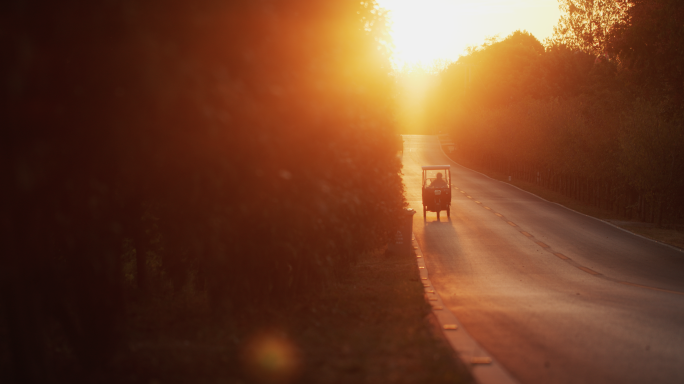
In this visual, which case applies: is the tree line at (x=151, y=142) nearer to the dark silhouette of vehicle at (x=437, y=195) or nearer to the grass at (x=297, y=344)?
the grass at (x=297, y=344)

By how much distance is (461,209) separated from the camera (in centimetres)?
3528

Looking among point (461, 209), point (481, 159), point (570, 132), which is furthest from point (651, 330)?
point (481, 159)

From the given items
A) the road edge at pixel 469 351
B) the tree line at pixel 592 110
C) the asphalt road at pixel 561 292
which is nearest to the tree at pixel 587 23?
the tree line at pixel 592 110

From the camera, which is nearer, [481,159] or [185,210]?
[185,210]

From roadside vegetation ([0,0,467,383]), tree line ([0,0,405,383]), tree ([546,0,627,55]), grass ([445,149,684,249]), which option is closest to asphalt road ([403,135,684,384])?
grass ([445,149,684,249])

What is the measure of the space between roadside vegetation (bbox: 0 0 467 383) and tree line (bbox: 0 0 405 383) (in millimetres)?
17

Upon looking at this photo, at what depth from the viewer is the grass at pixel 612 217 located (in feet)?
84.1

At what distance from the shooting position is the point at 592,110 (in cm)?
5481

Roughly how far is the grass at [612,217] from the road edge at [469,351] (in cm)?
1644

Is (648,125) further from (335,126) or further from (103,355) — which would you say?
(103,355)

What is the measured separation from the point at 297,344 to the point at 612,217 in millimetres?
31698

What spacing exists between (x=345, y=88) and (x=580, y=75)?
3012 inches

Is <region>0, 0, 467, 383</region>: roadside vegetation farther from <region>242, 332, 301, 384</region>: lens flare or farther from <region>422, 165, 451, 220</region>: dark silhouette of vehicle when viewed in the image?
<region>422, 165, 451, 220</region>: dark silhouette of vehicle

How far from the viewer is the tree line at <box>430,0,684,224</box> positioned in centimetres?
2702
